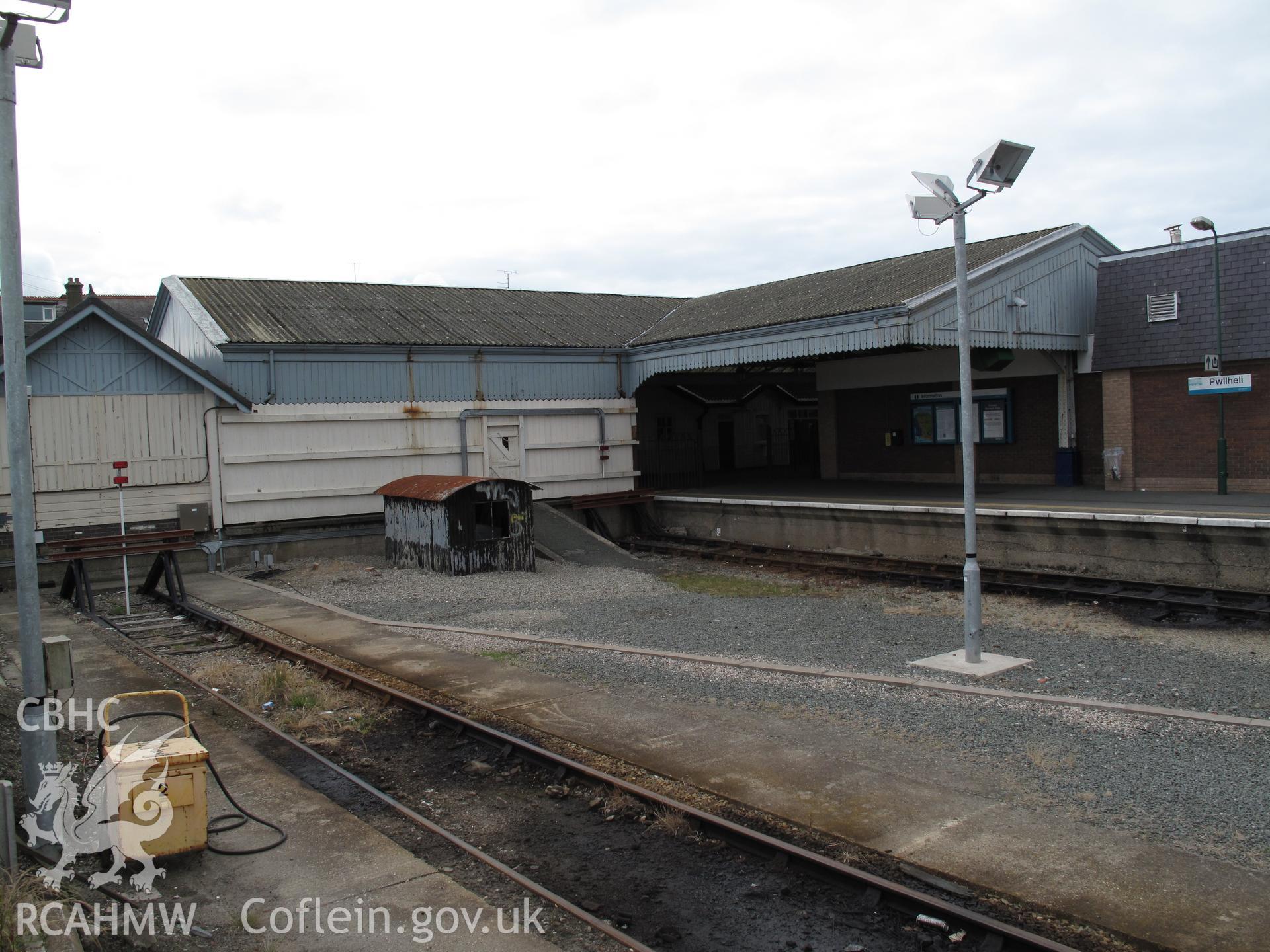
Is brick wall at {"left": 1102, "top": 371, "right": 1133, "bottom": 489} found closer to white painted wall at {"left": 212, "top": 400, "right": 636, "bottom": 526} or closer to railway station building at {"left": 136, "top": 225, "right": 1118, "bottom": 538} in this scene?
railway station building at {"left": 136, "top": 225, "right": 1118, "bottom": 538}

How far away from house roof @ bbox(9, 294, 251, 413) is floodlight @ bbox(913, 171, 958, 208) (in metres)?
15.6

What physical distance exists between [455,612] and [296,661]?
367cm

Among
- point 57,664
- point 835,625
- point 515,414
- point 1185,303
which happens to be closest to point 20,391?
point 57,664

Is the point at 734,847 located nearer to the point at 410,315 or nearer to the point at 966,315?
the point at 966,315

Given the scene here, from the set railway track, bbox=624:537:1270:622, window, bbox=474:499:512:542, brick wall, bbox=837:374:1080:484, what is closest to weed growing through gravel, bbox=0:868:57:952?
railway track, bbox=624:537:1270:622

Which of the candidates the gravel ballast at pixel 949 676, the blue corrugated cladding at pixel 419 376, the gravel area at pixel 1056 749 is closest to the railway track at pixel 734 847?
the gravel area at pixel 1056 749

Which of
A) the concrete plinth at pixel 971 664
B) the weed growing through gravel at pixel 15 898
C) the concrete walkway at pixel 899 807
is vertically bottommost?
the concrete walkway at pixel 899 807

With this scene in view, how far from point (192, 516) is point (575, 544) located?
336 inches

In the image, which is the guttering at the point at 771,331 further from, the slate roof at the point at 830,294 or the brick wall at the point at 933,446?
the brick wall at the point at 933,446

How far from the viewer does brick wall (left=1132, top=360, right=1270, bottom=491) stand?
773 inches

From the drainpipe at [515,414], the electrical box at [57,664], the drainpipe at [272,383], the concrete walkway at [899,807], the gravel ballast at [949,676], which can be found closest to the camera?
the concrete walkway at [899,807]

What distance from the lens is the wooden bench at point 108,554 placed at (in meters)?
16.2

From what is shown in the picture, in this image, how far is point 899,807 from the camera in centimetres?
691

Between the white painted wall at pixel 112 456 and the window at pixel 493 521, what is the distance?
6375 millimetres
